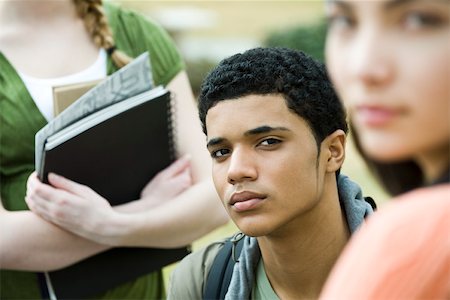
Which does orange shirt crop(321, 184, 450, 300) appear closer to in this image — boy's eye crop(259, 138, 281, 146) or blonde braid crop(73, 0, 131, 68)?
boy's eye crop(259, 138, 281, 146)

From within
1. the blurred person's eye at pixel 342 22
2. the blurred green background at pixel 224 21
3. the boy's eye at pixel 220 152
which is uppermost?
the blurred green background at pixel 224 21

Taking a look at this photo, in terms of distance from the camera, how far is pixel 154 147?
2760mm

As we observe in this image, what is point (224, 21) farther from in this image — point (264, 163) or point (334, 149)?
point (264, 163)

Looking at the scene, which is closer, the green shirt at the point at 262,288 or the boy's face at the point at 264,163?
the boy's face at the point at 264,163

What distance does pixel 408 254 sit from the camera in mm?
1064

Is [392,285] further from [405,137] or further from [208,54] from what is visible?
[208,54]

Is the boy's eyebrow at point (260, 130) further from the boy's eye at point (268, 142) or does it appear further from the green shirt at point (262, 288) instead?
the green shirt at point (262, 288)

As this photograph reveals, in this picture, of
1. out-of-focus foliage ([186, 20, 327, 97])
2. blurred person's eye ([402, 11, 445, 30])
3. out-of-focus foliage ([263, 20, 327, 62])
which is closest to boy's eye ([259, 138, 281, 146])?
blurred person's eye ([402, 11, 445, 30])

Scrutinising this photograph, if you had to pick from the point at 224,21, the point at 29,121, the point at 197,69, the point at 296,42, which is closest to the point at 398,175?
the point at 29,121

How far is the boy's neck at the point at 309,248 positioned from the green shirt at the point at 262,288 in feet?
0.08

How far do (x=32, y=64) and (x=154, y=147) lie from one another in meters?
0.43

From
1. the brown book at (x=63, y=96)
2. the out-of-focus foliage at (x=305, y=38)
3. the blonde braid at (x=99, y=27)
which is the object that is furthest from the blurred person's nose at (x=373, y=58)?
the out-of-focus foliage at (x=305, y=38)

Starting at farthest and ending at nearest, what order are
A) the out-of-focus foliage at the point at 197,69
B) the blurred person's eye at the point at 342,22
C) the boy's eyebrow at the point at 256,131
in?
the out-of-focus foliage at the point at 197,69, the boy's eyebrow at the point at 256,131, the blurred person's eye at the point at 342,22

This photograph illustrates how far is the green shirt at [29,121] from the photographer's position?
2654 millimetres
